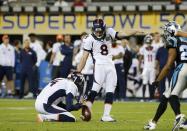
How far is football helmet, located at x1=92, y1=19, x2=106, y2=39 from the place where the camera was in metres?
14.4

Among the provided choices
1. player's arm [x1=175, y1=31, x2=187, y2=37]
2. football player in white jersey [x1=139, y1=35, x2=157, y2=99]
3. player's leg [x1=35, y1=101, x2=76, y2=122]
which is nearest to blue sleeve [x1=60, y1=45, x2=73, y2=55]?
football player in white jersey [x1=139, y1=35, x2=157, y2=99]

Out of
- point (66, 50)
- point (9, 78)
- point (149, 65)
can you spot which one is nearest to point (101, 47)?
point (66, 50)

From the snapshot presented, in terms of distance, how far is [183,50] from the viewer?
12.0m

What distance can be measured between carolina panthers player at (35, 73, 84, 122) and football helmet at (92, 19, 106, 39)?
50.5 inches

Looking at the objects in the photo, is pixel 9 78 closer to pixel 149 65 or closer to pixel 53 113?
pixel 149 65

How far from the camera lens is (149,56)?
23.2m

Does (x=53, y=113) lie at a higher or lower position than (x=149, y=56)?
higher

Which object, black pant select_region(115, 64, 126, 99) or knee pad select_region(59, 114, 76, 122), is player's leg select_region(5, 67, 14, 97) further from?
knee pad select_region(59, 114, 76, 122)

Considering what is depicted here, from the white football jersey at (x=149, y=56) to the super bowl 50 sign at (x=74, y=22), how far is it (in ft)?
11.0

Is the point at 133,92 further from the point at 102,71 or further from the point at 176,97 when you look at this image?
the point at 176,97

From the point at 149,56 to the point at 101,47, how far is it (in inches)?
339

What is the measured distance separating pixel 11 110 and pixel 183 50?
6.34 m

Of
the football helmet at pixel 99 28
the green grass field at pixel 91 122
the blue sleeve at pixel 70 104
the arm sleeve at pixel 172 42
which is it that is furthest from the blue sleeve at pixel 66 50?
the arm sleeve at pixel 172 42

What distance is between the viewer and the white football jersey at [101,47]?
14.7 m
